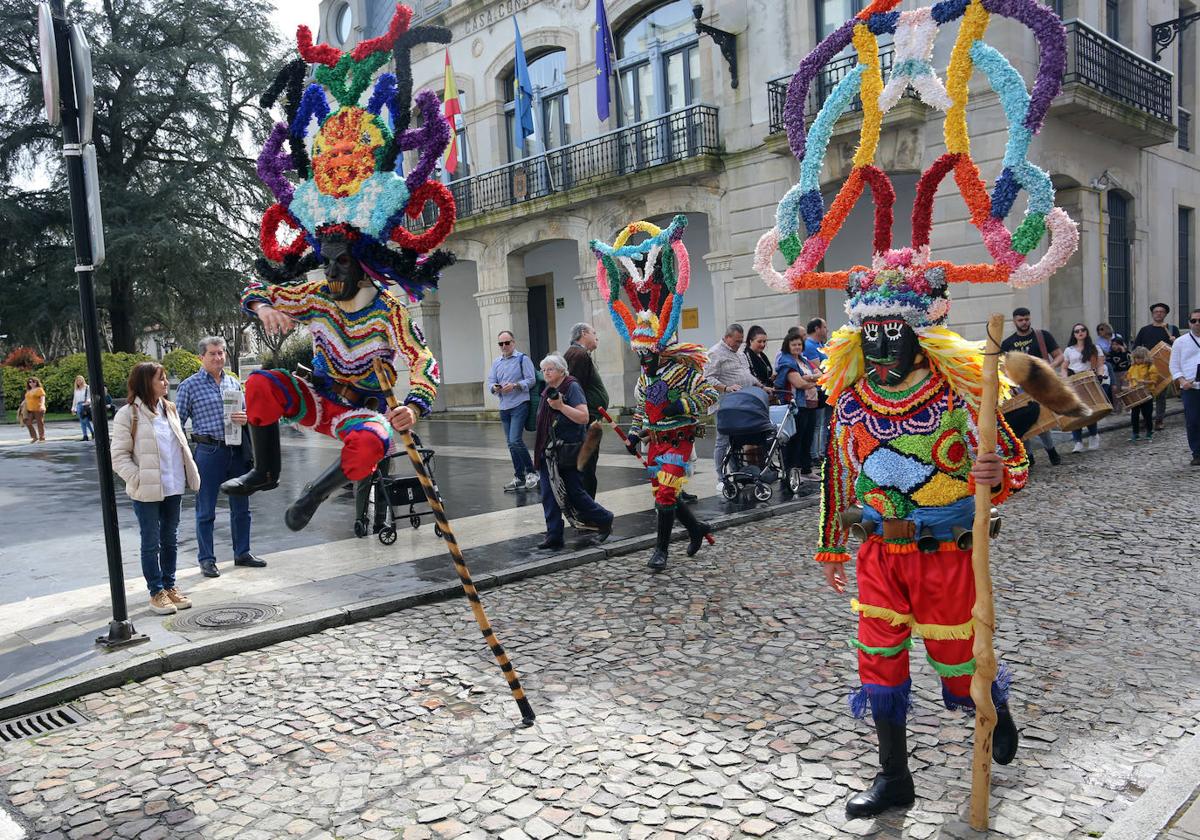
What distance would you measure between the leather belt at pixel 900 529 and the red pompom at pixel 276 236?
340cm

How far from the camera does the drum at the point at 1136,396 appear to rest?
12531 mm

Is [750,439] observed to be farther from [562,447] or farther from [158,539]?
[158,539]

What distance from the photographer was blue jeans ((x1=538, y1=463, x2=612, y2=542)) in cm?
776

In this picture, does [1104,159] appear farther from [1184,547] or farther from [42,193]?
[42,193]

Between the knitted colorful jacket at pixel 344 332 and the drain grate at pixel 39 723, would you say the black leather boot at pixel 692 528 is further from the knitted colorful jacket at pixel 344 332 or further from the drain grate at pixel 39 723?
the drain grate at pixel 39 723

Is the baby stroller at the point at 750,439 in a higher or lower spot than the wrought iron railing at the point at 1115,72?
lower

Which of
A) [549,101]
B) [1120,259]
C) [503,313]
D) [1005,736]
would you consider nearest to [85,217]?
[1005,736]

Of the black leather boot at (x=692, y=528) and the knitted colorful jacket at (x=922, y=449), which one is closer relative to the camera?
the knitted colorful jacket at (x=922, y=449)

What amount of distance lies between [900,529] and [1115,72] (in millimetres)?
16556

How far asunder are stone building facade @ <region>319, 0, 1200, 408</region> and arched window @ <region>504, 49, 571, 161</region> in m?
0.05

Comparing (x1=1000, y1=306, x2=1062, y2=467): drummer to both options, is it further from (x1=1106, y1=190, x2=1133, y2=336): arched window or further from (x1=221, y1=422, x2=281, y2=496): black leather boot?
(x1=221, y1=422, x2=281, y2=496): black leather boot

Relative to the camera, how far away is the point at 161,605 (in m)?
6.11

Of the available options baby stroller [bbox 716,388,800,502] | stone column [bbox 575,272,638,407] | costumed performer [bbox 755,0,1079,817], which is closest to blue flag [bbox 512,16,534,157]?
stone column [bbox 575,272,638,407]

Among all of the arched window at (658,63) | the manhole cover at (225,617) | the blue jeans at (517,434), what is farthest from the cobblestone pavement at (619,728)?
the arched window at (658,63)
